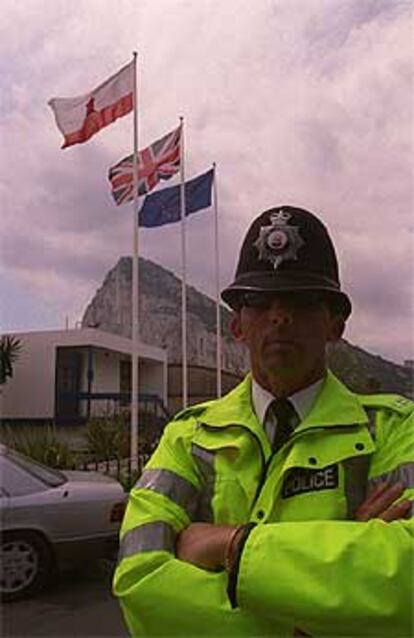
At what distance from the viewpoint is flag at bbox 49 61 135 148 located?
1147 cm

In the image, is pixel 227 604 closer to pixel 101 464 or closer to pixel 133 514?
pixel 133 514

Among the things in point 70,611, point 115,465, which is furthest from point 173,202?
point 70,611

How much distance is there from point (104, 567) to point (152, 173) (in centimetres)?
884

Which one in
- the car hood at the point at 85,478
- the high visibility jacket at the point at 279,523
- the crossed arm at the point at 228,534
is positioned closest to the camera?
the high visibility jacket at the point at 279,523

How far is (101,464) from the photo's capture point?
1589 centimetres

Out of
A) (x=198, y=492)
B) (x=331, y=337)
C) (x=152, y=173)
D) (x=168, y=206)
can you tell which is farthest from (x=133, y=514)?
(x=168, y=206)

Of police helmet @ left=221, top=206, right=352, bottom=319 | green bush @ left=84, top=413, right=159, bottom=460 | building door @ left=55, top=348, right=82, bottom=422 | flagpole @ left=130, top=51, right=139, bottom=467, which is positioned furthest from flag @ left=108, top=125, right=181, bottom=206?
building door @ left=55, top=348, right=82, bottom=422

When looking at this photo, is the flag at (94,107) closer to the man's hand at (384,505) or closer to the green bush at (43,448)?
the green bush at (43,448)

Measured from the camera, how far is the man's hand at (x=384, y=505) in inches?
51.8

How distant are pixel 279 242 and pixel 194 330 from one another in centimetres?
4562

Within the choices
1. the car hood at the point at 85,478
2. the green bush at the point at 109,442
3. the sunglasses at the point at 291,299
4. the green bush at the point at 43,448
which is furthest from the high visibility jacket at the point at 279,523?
the green bush at the point at 109,442

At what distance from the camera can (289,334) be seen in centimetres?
153

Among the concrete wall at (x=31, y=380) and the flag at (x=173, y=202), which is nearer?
the flag at (x=173, y=202)

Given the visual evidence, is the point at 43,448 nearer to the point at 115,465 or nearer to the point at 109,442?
the point at 115,465
